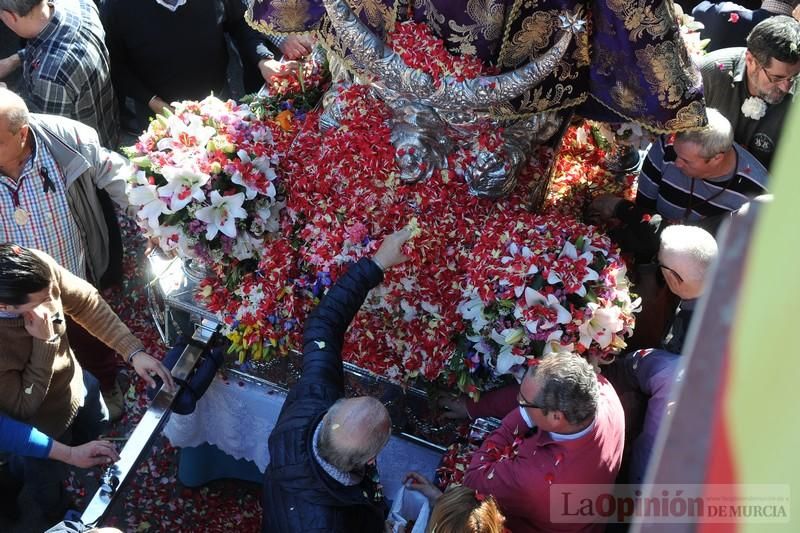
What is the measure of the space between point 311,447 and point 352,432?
17 cm

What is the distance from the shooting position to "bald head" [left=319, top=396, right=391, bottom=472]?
7.62ft

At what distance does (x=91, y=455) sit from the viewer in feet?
9.71

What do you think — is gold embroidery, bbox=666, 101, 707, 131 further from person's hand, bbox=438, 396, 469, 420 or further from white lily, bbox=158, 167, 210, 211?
white lily, bbox=158, 167, 210, 211

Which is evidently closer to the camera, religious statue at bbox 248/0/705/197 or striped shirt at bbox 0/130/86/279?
religious statue at bbox 248/0/705/197

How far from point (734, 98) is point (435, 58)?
1641 mm

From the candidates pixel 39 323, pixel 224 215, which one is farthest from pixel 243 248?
pixel 39 323

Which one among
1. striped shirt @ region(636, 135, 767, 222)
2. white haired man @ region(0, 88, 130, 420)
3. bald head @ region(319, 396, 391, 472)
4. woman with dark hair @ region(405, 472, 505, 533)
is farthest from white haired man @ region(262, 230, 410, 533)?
striped shirt @ region(636, 135, 767, 222)

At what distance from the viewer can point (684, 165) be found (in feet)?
10.3

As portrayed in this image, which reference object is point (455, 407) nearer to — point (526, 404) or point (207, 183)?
point (526, 404)

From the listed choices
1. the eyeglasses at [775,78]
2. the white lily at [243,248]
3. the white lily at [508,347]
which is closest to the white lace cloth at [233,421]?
the white lily at [243,248]

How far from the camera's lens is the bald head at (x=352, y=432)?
232cm

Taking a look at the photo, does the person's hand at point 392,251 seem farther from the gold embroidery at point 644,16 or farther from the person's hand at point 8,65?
the person's hand at point 8,65

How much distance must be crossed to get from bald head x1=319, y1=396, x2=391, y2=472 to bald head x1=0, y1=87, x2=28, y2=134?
176 cm

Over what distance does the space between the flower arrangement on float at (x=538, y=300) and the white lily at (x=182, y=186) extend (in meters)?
0.98
